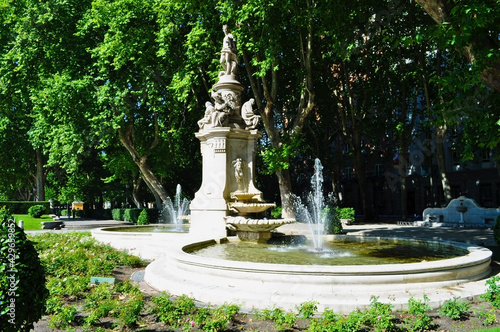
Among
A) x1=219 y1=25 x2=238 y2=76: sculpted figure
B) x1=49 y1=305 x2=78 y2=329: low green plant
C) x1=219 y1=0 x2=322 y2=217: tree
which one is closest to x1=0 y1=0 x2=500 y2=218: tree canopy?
x1=219 y1=0 x2=322 y2=217: tree

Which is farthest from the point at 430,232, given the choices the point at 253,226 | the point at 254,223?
the point at 254,223

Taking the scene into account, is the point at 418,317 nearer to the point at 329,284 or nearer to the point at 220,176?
the point at 329,284

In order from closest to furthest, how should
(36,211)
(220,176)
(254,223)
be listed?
(254,223) → (220,176) → (36,211)

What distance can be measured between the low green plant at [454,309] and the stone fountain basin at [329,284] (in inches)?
10.9

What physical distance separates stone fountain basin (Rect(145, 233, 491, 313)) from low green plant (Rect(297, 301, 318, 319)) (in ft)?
1.00

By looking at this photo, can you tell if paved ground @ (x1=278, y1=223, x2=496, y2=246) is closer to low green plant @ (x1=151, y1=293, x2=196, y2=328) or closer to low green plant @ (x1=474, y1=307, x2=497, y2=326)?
low green plant @ (x1=474, y1=307, x2=497, y2=326)

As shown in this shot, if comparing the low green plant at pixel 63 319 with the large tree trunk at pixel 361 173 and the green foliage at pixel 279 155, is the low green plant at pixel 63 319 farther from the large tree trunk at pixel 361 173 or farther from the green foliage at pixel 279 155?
the large tree trunk at pixel 361 173

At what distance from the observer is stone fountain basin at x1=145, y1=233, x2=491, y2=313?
5898 mm

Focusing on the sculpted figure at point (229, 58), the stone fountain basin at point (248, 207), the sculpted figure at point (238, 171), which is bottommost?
the stone fountain basin at point (248, 207)

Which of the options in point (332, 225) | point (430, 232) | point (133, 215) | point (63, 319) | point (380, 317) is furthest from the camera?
point (133, 215)

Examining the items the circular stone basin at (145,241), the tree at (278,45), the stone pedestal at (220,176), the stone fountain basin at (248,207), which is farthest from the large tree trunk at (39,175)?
the stone fountain basin at (248,207)

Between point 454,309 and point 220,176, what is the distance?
8.25 metres

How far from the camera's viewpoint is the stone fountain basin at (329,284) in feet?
19.4

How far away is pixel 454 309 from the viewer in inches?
214
